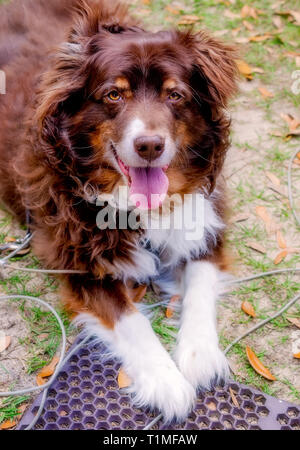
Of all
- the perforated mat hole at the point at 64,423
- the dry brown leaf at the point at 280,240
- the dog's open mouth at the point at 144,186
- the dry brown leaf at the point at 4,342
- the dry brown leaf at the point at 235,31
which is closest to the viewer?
the perforated mat hole at the point at 64,423

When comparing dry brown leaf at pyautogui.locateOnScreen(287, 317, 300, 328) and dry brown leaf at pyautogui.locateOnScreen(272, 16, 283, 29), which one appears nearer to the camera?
dry brown leaf at pyautogui.locateOnScreen(287, 317, 300, 328)

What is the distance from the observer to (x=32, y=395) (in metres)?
2.86

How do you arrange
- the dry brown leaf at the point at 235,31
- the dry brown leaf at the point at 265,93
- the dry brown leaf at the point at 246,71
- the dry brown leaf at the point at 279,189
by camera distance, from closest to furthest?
1. the dry brown leaf at the point at 279,189
2. the dry brown leaf at the point at 265,93
3. the dry brown leaf at the point at 246,71
4. the dry brown leaf at the point at 235,31

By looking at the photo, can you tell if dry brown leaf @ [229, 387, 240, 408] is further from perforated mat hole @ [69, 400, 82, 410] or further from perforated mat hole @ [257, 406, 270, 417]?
perforated mat hole @ [69, 400, 82, 410]

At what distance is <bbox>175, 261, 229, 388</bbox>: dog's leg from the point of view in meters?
2.87

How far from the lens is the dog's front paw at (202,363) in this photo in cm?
285

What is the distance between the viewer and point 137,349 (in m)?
2.92

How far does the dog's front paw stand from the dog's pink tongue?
0.83m

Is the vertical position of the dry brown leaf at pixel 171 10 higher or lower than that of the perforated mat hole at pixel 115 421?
higher

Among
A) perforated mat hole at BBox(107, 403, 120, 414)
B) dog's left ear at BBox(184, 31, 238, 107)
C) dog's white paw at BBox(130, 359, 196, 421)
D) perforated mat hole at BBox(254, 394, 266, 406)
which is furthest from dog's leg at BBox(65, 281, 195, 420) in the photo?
dog's left ear at BBox(184, 31, 238, 107)

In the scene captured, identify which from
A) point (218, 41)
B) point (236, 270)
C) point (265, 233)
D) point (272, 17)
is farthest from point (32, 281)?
point (272, 17)

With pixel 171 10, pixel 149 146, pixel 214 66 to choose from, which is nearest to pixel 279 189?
pixel 214 66

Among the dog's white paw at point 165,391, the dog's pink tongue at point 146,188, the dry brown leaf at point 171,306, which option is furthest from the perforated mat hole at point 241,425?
the dog's pink tongue at point 146,188

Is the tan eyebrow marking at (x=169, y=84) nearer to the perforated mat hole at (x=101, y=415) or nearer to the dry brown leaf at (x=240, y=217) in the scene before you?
the dry brown leaf at (x=240, y=217)
